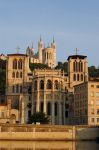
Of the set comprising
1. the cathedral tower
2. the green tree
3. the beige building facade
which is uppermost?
the cathedral tower

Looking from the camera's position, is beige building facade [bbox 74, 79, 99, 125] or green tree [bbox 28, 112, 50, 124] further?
beige building facade [bbox 74, 79, 99, 125]

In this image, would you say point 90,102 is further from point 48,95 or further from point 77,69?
point 77,69

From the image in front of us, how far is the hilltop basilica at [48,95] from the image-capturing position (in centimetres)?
12144

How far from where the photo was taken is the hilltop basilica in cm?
12144

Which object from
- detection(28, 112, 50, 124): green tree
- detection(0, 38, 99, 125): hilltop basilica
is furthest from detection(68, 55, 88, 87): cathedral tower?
detection(28, 112, 50, 124): green tree

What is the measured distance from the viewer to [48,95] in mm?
129625

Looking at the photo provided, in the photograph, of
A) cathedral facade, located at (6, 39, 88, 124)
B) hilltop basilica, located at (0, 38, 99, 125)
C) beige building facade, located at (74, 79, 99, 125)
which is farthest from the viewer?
cathedral facade, located at (6, 39, 88, 124)

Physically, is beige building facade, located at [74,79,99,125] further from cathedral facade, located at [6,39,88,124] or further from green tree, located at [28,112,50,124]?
green tree, located at [28,112,50,124]

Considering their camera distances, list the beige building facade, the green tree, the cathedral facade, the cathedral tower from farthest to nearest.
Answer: the cathedral tower < the cathedral facade < the beige building facade < the green tree

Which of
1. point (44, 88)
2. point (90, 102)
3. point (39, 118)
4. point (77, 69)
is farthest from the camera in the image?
point (77, 69)

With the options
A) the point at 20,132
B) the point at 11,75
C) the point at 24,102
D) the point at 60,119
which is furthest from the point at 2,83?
the point at 20,132

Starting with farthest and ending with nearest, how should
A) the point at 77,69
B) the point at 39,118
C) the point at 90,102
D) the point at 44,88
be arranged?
the point at 77,69
the point at 44,88
the point at 90,102
the point at 39,118

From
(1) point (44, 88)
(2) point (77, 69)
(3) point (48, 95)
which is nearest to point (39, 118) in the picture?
(3) point (48, 95)

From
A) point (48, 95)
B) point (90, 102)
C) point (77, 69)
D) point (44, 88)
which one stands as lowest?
point (90, 102)
